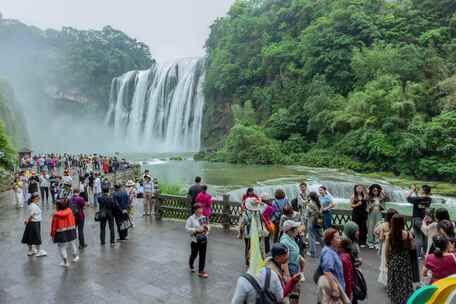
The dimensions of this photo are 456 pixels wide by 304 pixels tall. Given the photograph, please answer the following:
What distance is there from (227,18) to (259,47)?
11.5 m

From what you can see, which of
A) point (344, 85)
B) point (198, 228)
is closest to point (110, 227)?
point (198, 228)

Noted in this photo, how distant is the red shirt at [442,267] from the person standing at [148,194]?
9197 millimetres

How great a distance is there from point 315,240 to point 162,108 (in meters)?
46.4

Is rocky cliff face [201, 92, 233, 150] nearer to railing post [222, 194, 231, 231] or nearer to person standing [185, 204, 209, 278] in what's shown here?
railing post [222, 194, 231, 231]

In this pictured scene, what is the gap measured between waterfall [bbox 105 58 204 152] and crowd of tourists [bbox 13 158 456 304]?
39.1 metres

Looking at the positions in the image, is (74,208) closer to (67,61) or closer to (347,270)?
(347,270)

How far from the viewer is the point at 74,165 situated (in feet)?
94.7

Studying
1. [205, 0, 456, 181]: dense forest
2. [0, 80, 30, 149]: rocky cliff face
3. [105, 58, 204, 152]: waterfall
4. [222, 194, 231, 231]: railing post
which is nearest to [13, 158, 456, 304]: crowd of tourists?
[222, 194, 231, 231]: railing post

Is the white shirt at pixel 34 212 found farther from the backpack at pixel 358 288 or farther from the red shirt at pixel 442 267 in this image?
the red shirt at pixel 442 267

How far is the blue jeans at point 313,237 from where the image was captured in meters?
7.40

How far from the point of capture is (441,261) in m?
4.27

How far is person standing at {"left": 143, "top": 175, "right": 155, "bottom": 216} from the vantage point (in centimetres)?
1199

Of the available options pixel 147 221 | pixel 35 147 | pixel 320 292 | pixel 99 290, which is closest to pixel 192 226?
pixel 99 290

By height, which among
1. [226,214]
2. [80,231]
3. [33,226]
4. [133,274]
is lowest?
[133,274]
